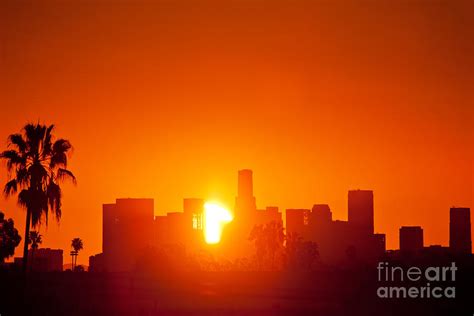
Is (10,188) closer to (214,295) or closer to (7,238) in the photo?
(214,295)

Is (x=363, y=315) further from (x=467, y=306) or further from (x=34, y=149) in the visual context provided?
(x=34, y=149)

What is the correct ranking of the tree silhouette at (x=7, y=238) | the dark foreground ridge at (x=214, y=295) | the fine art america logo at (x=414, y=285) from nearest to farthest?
1. the dark foreground ridge at (x=214, y=295)
2. the fine art america logo at (x=414, y=285)
3. the tree silhouette at (x=7, y=238)

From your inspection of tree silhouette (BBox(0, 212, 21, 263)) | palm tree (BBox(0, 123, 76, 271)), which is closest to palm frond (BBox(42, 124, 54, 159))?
palm tree (BBox(0, 123, 76, 271))

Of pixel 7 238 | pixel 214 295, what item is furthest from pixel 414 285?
pixel 7 238

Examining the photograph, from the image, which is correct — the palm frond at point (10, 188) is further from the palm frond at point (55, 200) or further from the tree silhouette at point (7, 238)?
the tree silhouette at point (7, 238)

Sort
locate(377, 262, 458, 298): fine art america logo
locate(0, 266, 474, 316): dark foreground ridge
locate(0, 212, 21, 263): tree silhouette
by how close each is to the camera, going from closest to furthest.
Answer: locate(0, 266, 474, 316): dark foreground ridge < locate(377, 262, 458, 298): fine art america logo < locate(0, 212, 21, 263): tree silhouette

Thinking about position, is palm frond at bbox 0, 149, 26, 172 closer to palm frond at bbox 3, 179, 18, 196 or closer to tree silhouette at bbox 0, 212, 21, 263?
palm frond at bbox 3, 179, 18, 196

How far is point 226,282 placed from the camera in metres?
77.2

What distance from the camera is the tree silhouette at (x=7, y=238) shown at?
→ 14525cm

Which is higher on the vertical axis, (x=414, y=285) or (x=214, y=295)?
(x=414, y=285)

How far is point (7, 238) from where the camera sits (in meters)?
→ 148

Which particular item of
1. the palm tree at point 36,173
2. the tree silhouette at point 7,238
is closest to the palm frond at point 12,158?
the palm tree at point 36,173

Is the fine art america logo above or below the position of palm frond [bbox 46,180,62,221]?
below

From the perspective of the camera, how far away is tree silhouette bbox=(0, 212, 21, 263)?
477 feet
